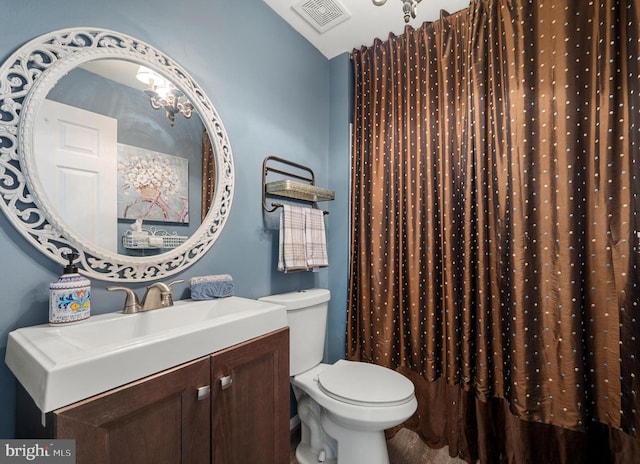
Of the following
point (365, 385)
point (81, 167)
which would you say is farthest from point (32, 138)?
point (365, 385)

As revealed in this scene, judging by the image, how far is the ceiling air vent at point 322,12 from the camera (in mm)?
1571

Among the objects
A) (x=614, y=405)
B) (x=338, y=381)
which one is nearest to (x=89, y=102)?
(x=338, y=381)

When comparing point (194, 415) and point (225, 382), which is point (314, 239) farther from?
point (194, 415)

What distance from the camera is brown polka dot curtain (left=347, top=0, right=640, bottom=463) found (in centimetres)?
119

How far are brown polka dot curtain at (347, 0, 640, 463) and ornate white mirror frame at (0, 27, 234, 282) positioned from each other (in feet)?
4.29

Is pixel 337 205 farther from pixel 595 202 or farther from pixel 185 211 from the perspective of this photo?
pixel 595 202

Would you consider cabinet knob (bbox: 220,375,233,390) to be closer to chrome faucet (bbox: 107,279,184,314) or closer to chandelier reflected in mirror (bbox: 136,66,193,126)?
chrome faucet (bbox: 107,279,184,314)

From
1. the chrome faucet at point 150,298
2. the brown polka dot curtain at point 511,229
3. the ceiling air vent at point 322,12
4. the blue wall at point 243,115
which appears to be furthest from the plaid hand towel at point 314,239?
the ceiling air vent at point 322,12

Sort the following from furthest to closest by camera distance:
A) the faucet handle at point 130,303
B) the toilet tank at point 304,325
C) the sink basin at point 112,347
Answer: the toilet tank at point 304,325, the faucet handle at point 130,303, the sink basin at point 112,347

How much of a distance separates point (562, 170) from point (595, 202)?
19cm

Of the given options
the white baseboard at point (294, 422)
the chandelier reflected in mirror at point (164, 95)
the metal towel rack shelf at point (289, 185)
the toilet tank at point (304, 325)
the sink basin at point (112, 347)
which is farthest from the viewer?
the white baseboard at point (294, 422)

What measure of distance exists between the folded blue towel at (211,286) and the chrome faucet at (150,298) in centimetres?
9

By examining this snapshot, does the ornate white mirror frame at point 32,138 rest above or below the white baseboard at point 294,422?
above

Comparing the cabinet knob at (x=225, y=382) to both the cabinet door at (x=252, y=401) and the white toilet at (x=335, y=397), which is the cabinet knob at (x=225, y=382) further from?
the white toilet at (x=335, y=397)
